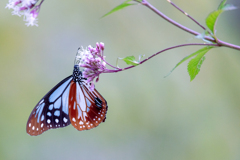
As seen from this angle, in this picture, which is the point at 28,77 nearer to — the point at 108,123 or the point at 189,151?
the point at 108,123

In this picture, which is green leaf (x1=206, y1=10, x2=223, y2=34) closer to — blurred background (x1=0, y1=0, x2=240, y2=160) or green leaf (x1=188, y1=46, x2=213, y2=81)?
green leaf (x1=188, y1=46, x2=213, y2=81)

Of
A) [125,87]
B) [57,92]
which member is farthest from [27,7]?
[125,87]

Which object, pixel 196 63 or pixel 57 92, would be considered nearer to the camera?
pixel 196 63

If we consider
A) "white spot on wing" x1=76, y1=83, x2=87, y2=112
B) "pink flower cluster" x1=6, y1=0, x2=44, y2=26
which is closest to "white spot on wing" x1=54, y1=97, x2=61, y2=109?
"white spot on wing" x1=76, y1=83, x2=87, y2=112

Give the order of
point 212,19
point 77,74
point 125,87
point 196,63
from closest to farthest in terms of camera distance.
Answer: point 212,19 < point 196,63 < point 77,74 < point 125,87


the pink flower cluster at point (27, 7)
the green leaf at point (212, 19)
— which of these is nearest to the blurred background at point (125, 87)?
the pink flower cluster at point (27, 7)

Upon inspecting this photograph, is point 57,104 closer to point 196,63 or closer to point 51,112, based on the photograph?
point 51,112

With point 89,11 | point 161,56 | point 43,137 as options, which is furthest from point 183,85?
point 43,137
